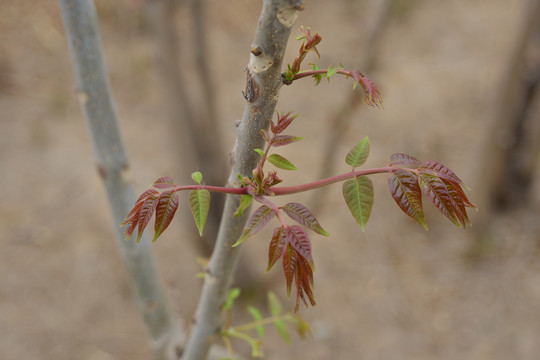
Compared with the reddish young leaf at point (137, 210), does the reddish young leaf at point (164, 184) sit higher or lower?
higher

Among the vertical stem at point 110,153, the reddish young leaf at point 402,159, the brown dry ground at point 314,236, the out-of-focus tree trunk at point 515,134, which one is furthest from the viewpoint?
the out-of-focus tree trunk at point 515,134

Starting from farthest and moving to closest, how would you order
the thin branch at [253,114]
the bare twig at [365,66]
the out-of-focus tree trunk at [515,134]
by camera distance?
the out-of-focus tree trunk at [515,134] < the bare twig at [365,66] < the thin branch at [253,114]

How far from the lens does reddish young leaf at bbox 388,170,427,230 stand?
70cm

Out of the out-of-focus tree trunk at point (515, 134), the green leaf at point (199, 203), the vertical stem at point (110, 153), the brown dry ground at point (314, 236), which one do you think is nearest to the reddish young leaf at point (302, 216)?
the green leaf at point (199, 203)

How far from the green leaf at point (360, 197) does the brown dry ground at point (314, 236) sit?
990 mm

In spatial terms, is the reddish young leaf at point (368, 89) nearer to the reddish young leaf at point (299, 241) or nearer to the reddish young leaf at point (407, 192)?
the reddish young leaf at point (407, 192)

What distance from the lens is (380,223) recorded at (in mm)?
4551

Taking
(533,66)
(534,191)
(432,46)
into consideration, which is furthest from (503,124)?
(432,46)

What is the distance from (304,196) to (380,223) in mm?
918

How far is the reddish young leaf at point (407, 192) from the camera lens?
27.5 inches

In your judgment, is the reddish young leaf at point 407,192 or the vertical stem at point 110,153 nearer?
the reddish young leaf at point 407,192

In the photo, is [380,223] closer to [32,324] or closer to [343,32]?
[32,324]

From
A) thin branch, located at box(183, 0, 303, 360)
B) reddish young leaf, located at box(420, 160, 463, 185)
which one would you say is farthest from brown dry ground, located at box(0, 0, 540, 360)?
reddish young leaf, located at box(420, 160, 463, 185)

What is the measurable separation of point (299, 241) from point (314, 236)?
12.3ft
